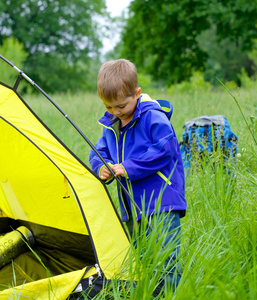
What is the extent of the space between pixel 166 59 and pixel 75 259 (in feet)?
35.6

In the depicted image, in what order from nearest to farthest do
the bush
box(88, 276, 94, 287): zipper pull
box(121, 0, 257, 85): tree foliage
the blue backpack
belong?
box(88, 276, 94, 287): zipper pull → the blue backpack → the bush → box(121, 0, 257, 85): tree foliage

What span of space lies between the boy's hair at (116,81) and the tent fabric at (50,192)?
1.10 feet

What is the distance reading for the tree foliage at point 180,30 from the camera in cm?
1104

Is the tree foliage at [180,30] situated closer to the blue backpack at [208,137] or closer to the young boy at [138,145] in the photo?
the blue backpack at [208,137]

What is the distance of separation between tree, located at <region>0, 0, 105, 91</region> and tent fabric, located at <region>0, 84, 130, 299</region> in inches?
685

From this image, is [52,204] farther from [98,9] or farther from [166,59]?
[98,9]

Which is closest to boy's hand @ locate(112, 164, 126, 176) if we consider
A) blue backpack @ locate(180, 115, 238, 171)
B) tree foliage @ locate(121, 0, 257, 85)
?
blue backpack @ locate(180, 115, 238, 171)

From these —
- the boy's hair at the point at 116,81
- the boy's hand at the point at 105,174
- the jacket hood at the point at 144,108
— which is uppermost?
the boy's hair at the point at 116,81

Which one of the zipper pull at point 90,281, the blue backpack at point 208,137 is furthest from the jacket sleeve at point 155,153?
the blue backpack at point 208,137

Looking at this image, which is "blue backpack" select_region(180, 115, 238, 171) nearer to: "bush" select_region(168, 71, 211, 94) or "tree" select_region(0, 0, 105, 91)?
"bush" select_region(168, 71, 211, 94)

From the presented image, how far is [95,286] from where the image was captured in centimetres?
151

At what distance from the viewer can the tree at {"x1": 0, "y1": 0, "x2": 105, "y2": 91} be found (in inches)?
735

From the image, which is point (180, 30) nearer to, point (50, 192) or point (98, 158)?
point (50, 192)

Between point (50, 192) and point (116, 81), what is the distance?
108 centimetres
